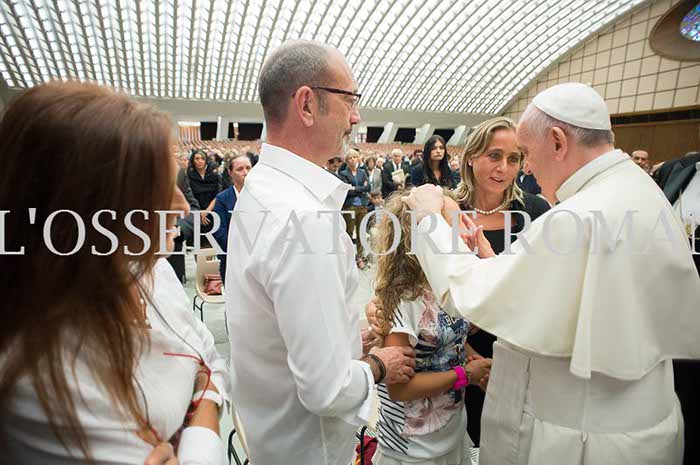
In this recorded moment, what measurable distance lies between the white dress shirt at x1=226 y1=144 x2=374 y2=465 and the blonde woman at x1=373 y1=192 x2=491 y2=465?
1.23ft

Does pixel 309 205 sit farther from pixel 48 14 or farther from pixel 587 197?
pixel 48 14

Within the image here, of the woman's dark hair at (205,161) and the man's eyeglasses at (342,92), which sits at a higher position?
the man's eyeglasses at (342,92)

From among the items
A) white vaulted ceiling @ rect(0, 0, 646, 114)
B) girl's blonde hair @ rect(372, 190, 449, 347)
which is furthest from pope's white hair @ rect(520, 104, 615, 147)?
white vaulted ceiling @ rect(0, 0, 646, 114)

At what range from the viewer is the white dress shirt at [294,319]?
1101mm

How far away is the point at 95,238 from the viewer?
0.87 meters

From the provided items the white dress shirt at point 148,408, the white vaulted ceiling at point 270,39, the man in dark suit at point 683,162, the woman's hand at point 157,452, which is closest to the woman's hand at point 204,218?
the white dress shirt at point 148,408

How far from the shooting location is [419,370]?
1.74m

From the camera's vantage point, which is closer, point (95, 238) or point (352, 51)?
point (95, 238)

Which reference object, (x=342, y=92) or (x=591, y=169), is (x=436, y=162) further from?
(x=342, y=92)

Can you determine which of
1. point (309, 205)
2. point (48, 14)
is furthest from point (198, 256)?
point (48, 14)

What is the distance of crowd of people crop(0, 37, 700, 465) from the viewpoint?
83 centimetres

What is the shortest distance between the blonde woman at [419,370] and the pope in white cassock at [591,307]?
1.00 feet

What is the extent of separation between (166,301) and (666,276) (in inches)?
65.9

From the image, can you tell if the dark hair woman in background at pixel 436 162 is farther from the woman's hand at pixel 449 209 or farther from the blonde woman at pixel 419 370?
the blonde woman at pixel 419 370
